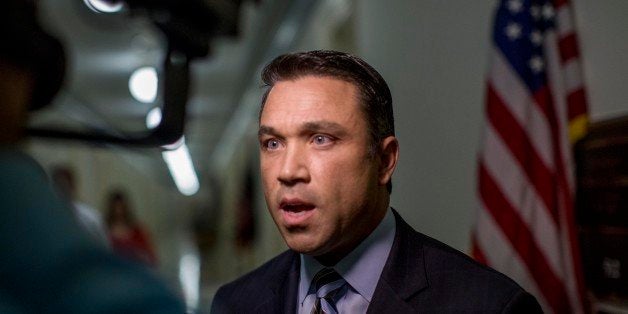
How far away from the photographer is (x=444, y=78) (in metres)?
1.16

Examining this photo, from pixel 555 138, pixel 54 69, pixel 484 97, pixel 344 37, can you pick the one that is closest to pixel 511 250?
pixel 555 138

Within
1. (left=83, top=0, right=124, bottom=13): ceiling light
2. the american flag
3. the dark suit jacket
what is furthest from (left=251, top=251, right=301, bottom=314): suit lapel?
the american flag

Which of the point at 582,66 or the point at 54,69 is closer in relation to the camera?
the point at 54,69

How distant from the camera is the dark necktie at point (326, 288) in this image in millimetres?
509

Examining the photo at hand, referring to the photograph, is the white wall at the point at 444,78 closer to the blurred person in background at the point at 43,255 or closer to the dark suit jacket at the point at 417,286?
the dark suit jacket at the point at 417,286

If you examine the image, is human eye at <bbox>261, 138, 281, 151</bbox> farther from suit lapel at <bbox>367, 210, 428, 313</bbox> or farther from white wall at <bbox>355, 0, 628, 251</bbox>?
white wall at <bbox>355, 0, 628, 251</bbox>

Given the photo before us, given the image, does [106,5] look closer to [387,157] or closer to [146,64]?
[387,157]

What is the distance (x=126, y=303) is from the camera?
6.2 inches

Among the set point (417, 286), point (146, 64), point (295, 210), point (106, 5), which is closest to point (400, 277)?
point (417, 286)

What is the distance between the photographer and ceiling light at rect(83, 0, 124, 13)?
0.85 feet

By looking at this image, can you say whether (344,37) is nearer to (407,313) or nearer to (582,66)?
Answer: (582,66)

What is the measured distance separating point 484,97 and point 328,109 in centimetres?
99

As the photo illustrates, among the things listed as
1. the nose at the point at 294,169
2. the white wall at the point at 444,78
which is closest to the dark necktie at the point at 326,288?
the nose at the point at 294,169

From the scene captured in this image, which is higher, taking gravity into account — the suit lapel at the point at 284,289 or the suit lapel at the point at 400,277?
the suit lapel at the point at 400,277
